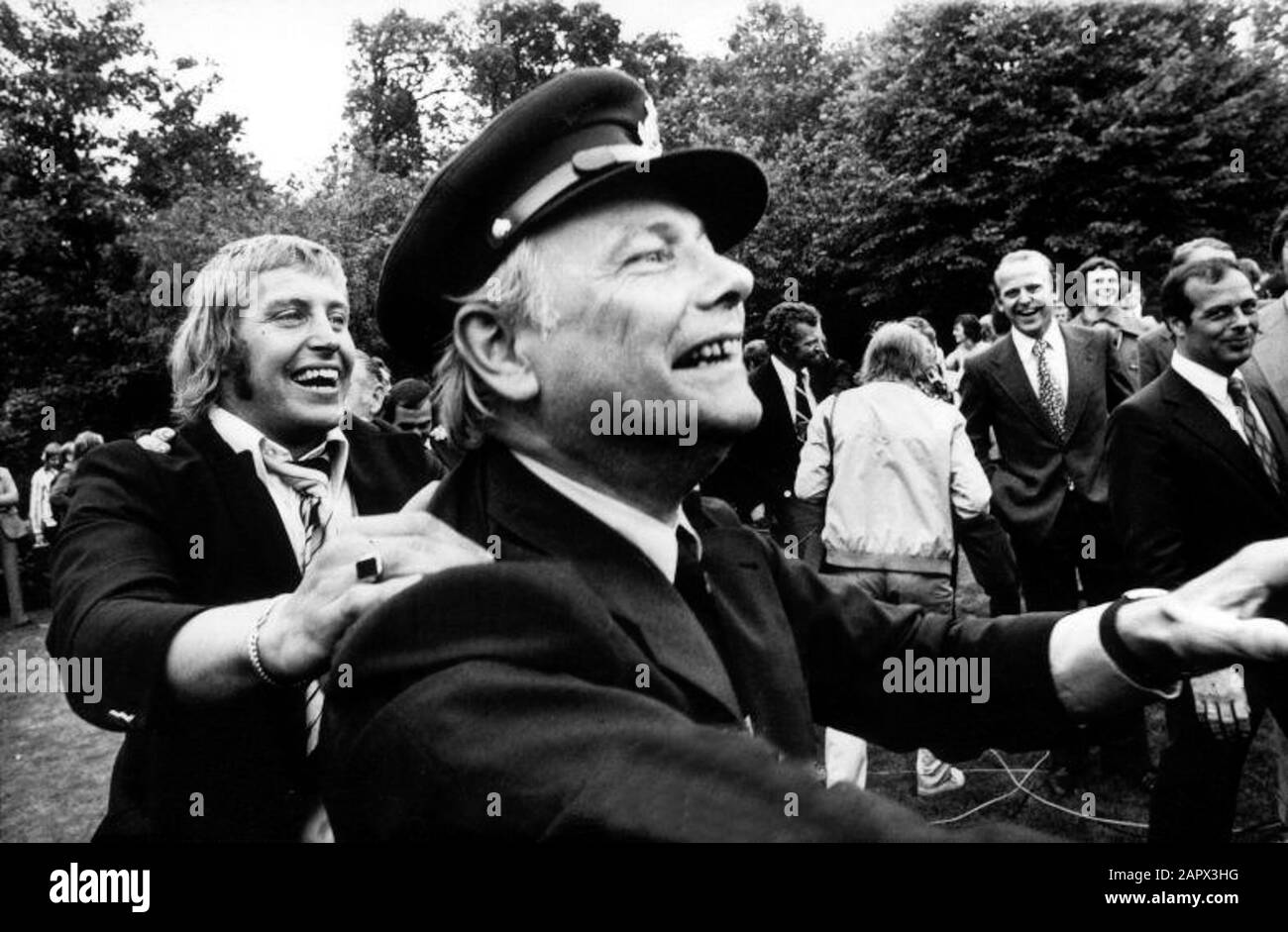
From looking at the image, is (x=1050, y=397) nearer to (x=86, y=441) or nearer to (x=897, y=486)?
(x=897, y=486)

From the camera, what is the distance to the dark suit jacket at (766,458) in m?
5.60

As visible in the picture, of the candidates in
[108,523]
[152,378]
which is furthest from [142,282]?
[108,523]

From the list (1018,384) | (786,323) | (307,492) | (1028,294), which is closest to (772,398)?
(786,323)

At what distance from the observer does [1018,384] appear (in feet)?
15.8

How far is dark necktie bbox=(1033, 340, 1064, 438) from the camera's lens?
475 centimetres

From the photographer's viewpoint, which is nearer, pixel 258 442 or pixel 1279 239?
pixel 258 442

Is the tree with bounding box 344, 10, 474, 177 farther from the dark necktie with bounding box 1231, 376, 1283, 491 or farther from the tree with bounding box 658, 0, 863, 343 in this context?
the dark necktie with bounding box 1231, 376, 1283, 491

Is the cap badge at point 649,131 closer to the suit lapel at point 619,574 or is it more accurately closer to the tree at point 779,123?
the suit lapel at point 619,574

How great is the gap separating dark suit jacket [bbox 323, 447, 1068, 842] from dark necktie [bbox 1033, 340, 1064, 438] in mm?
3720

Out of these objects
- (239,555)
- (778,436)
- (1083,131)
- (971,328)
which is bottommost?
(239,555)

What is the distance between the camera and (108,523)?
1956mm

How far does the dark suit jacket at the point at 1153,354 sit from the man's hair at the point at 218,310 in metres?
4.64

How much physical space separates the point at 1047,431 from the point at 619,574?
4.00 metres

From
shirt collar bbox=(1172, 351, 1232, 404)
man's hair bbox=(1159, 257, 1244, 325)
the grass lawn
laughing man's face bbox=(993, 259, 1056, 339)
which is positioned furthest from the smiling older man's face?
laughing man's face bbox=(993, 259, 1056, 339)
